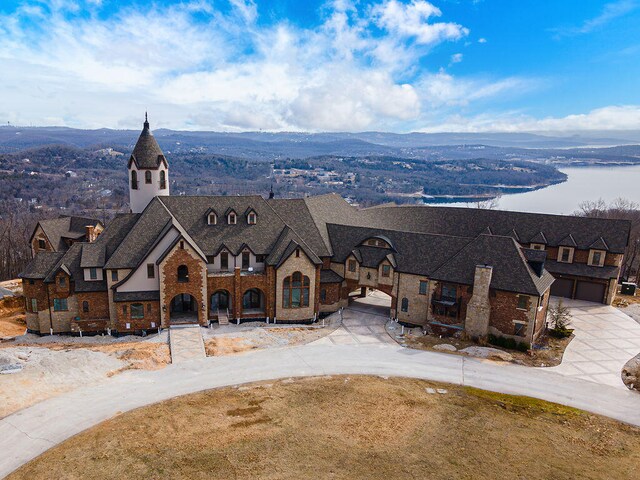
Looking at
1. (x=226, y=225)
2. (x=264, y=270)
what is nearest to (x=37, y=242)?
(x=226, y=225)

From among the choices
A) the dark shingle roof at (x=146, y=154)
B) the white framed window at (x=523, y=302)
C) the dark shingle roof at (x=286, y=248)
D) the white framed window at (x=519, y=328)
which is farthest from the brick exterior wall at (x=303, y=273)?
the white framed window at (x=523, y=302)

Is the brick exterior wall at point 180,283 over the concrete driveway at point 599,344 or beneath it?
over

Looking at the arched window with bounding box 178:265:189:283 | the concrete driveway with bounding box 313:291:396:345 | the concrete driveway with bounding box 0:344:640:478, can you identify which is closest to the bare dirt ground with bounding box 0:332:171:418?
the concrete driveway with bounding box 0:344:640:478

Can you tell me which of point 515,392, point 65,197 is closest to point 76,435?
point 515,392

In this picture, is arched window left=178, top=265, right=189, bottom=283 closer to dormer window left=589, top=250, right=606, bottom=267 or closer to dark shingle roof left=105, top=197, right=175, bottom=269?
dark shingle roof left=105, top=197, right=175, bottom=269

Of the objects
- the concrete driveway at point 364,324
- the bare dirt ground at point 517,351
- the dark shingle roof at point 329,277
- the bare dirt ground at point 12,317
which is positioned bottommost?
the bare dirt ground at point 12,317

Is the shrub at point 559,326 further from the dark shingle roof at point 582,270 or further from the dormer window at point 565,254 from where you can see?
the dormer window at point 565,254
